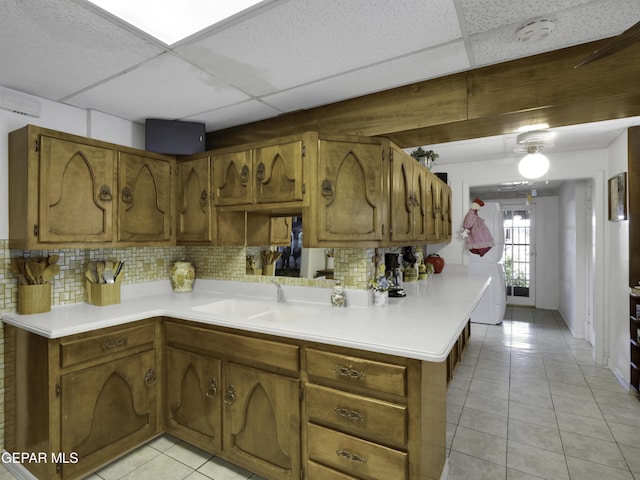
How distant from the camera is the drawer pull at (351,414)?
4.94 feet

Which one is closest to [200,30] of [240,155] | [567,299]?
[240,155]

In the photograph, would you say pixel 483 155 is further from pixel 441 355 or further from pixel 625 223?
pixel 441 355

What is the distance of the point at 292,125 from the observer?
246cm

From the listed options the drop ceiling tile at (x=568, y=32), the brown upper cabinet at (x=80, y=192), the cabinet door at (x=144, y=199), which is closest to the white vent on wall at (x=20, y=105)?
the brown upper cabinet at (x=80, y=192)

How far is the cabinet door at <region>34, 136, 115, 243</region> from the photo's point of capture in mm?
1975

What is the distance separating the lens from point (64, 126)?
229cm

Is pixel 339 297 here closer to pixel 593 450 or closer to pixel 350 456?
pixel 350 456

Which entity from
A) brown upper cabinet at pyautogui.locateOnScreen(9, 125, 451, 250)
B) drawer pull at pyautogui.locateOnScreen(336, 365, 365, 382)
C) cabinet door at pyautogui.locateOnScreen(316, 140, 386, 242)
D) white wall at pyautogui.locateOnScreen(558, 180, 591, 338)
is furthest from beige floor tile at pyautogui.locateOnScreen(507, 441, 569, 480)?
white wall at pyautogui.locateOnScreen(558, 180, 591, 338)

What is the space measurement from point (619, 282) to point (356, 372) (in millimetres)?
3269

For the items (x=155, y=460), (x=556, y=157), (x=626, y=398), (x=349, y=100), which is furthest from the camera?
(x=556, y=157)

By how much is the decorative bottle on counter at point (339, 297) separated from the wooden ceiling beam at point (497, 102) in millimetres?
1063

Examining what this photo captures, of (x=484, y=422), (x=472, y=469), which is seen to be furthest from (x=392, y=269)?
(x=472, y=469)

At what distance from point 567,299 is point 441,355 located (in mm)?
5357

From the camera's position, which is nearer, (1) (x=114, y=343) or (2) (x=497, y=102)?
(2) (x=497, y=102)
